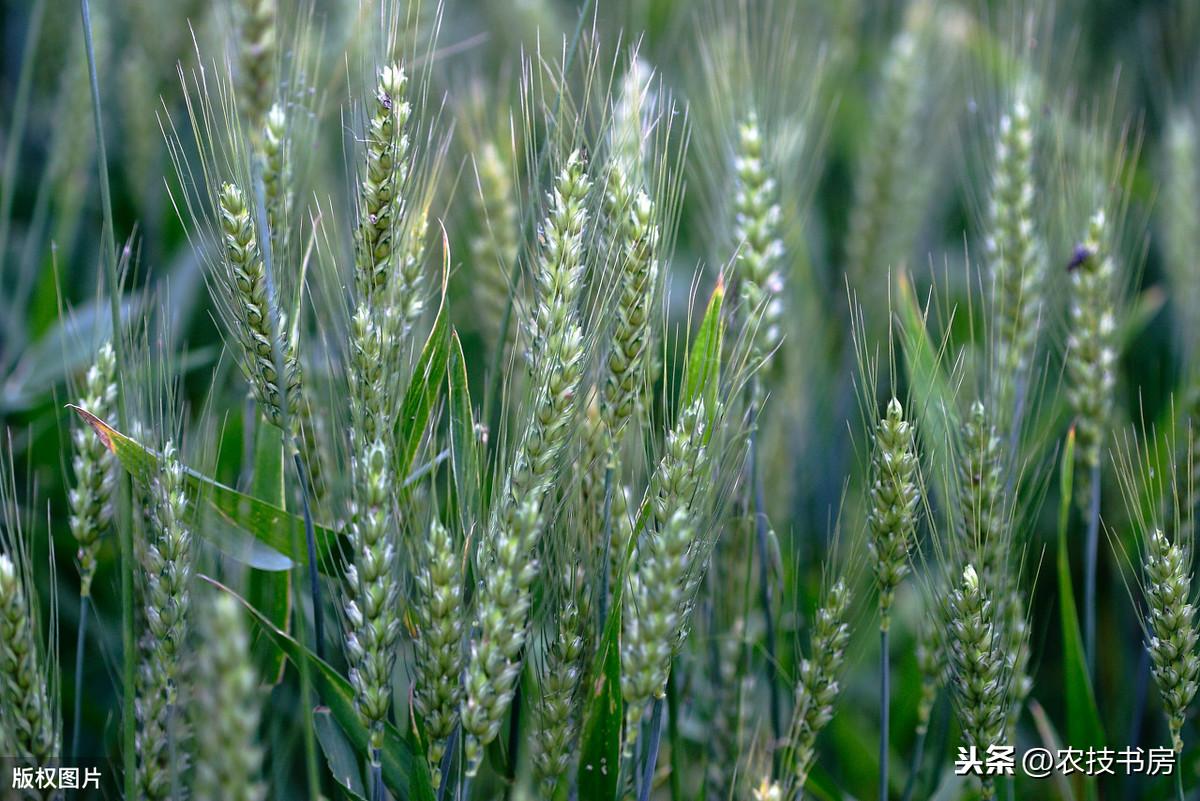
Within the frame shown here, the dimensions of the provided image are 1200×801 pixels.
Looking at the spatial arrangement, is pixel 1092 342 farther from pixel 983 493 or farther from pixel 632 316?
pixel 632 316

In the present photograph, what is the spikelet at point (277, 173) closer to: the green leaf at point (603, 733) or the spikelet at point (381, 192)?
the spikelet at point (381, 192)

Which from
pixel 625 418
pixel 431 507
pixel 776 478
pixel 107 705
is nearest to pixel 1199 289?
pixel 776 478

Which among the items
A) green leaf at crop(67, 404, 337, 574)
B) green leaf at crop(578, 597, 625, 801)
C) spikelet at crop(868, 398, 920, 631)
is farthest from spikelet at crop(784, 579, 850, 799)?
green leaf at crop(67, 404, 337, 574)

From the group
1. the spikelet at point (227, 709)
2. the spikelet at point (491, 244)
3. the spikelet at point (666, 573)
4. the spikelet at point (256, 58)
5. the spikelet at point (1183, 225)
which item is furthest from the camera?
the spikelet at point (1183, 225)

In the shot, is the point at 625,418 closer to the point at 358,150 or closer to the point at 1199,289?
the point at 358,150

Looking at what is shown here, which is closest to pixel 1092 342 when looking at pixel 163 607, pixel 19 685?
pixel 163 607

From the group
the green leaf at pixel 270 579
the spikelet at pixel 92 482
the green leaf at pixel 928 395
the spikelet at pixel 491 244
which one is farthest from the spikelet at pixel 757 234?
the spikelet at pixel 92 482

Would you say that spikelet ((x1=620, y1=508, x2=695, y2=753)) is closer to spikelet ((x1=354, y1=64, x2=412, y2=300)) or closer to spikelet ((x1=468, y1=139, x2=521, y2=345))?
spikelet ((x1=354, y1=64, x2=412, y2=300))
